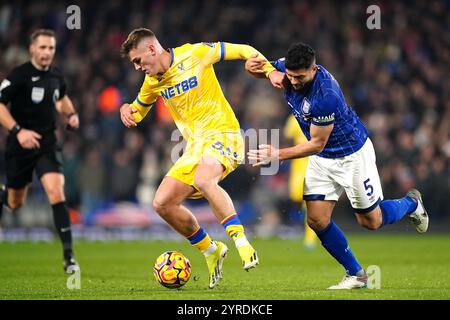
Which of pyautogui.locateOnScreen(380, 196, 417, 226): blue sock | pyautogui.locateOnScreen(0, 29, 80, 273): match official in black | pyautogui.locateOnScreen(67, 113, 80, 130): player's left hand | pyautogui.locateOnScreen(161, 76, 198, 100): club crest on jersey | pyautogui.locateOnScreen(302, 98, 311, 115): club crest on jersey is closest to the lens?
pyautogui.locateOnScreen(302, 98, 311, 115): club crest on jersey

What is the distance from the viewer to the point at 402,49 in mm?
19609

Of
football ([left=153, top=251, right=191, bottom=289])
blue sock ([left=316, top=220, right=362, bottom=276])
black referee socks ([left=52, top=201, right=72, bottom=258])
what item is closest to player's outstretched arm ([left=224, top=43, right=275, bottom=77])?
blue sock ([left=316, top=220, right=362, bottom=276])

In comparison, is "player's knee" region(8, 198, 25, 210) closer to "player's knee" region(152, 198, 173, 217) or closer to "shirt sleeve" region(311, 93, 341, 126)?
"player's knee" region(152, 198, 173, 217)

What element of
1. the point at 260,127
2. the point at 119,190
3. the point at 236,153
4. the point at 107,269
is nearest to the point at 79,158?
the point at 119,190

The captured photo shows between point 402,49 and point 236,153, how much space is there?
490 inches

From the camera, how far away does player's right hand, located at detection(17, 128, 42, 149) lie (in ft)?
31.0

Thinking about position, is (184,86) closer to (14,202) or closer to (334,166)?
(334,166)

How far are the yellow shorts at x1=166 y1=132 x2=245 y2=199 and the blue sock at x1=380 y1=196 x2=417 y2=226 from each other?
1.42 metres

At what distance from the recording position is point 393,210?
8.16m

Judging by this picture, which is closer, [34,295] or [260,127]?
[34,295]

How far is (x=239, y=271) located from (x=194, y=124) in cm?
254

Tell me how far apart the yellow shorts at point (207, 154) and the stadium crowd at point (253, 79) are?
25.4 feet

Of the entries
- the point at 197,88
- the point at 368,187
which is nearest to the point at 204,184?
the point at 197,88
